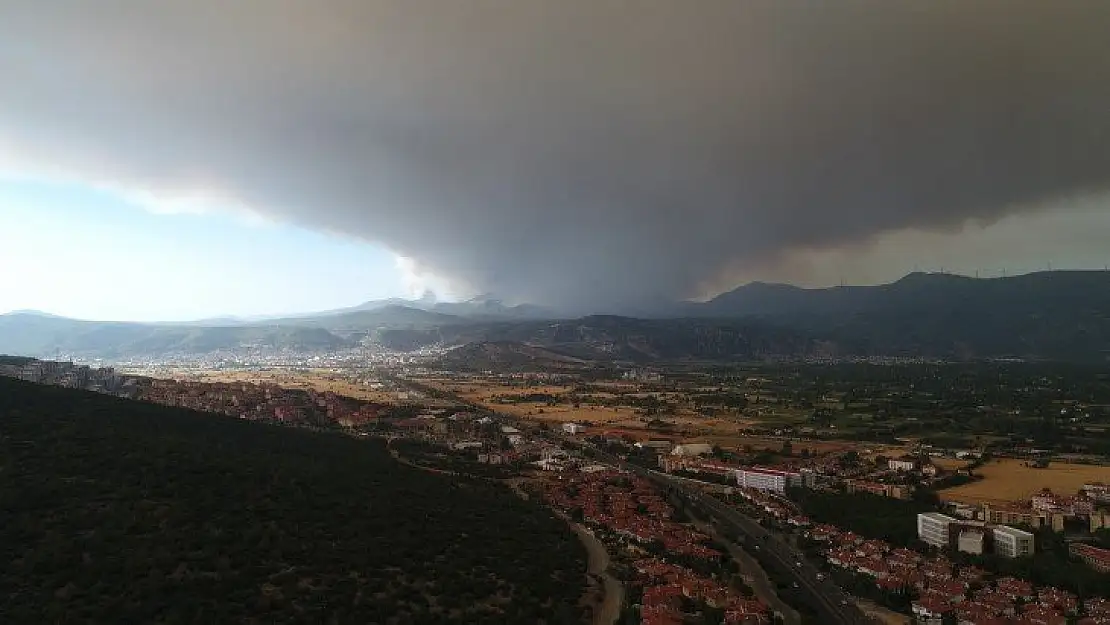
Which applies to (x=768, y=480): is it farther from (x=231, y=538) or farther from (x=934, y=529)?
(x=231, y=538)

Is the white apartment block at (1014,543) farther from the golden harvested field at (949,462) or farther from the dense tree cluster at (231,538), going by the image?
the dense tree cluster at (231,538)

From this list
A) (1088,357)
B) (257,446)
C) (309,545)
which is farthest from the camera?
(1088,357)

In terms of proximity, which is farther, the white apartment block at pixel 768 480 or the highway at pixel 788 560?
the white apartment block at pixel 768 480

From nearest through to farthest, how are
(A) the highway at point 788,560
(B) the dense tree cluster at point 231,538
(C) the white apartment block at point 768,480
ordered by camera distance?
(B) the dense tree cluster at point 231,538 < (A) the highway at point 788,560 < (C) the white apartment block at point 768,480

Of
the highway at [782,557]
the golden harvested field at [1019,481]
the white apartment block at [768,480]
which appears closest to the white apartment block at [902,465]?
the golden harvested field at [1019,481]

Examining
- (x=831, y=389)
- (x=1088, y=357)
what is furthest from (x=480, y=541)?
(x=1088, y=357)

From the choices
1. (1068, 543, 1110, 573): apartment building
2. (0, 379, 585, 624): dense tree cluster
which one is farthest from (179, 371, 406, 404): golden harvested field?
(1068, 543, 1110, 573): apartment building

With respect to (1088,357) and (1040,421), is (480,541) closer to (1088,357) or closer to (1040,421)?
(1040,421)
